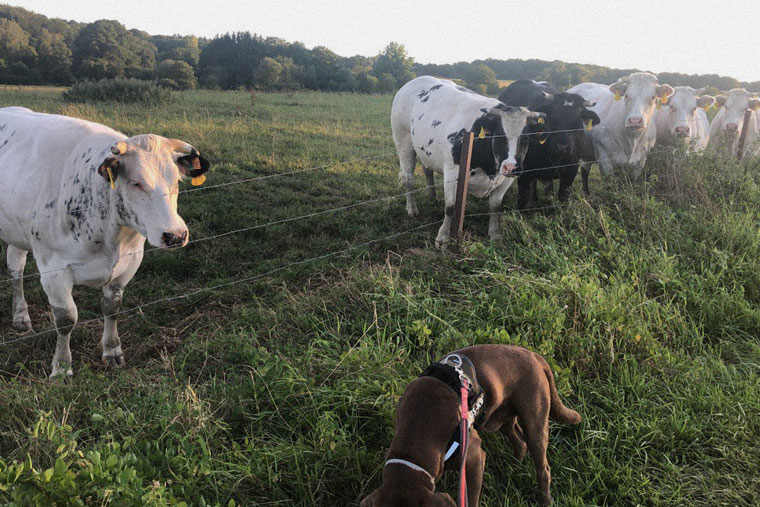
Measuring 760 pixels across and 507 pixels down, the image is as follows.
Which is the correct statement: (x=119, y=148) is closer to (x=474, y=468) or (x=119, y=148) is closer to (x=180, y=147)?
(x=180, y=147)

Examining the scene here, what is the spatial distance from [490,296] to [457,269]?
751mm

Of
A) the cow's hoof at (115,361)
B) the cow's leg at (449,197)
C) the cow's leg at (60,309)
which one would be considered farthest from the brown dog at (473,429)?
the cow's leg at (449,197)

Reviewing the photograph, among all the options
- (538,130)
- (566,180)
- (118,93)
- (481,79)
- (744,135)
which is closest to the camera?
(538,130)

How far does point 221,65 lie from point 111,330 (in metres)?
53.5

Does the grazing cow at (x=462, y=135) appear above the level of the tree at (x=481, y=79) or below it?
below

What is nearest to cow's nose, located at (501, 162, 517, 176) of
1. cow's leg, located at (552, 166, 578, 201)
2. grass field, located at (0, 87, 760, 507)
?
grass field, located at (0, 87, 760, 507)

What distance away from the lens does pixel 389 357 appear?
3268 millimetres

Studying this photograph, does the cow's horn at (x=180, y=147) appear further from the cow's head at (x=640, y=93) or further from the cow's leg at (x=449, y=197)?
the cow's head at (x=640, y=93)

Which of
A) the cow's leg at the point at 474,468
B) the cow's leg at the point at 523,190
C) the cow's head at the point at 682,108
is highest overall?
the cow's head at the point at 682,108

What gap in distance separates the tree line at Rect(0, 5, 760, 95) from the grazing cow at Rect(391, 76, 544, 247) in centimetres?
2889

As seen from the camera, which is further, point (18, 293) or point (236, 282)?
point (236, 282)

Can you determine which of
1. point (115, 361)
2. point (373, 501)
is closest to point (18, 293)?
point (115, 361)

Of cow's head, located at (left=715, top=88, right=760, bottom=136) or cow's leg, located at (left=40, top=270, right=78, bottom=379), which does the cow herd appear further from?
cow's leg, located at (left=40, top=270, right=78, bottom=379)

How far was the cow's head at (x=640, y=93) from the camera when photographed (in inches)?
288
